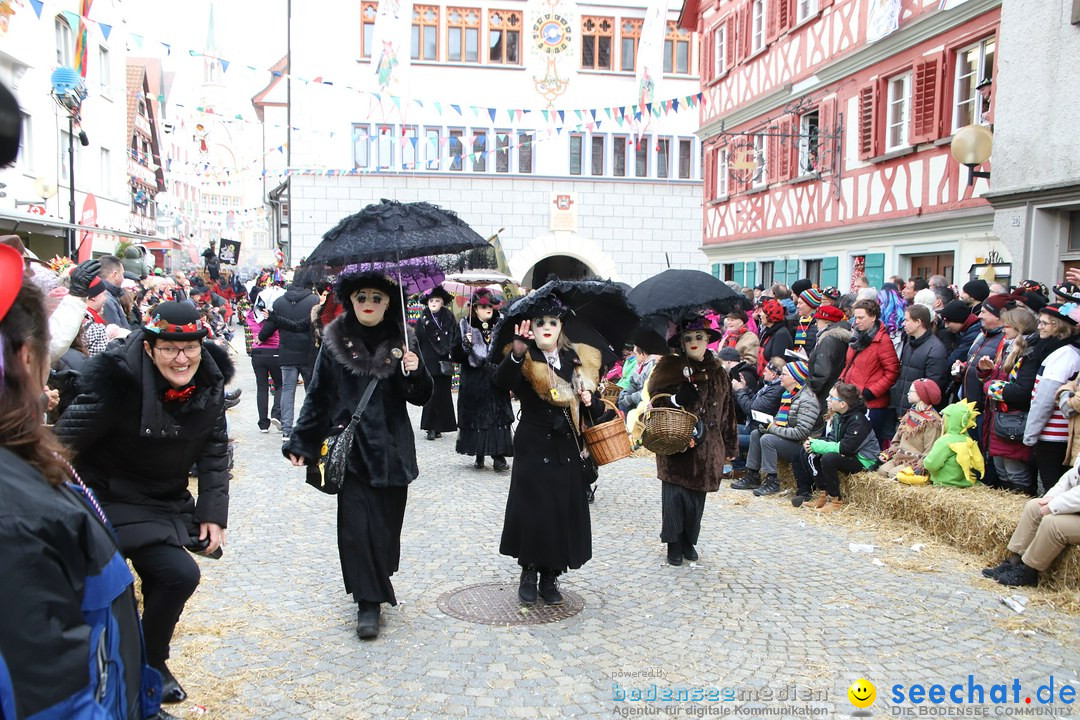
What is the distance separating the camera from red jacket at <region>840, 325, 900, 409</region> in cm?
851

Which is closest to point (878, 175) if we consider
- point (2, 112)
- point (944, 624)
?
point (944, 624)

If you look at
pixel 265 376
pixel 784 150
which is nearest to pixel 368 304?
pixel 265 376

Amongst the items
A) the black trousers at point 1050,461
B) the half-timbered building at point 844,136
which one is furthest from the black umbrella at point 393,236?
the half-timbered building at point 844,136

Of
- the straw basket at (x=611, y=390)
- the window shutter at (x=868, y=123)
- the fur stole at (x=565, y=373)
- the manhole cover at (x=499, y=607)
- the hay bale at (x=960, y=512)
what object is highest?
the window shutter at (x=868, y=123)

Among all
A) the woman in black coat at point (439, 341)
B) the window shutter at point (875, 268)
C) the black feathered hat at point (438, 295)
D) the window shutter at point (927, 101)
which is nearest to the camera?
the black feathered hat at point (438, 295)

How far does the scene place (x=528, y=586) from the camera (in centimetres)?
531

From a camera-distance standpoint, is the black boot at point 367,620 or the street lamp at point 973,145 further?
the street lamp at point 973,145

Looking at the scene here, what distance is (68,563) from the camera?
179 centimetres

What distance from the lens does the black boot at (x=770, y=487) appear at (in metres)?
8.59

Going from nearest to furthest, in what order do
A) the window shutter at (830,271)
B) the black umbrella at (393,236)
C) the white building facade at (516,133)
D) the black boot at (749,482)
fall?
1. the black umbrella at (393,236)
2. the black boot at (749,482)
3. the window shutter at (830,271)
4. the white building facade at (516,133)

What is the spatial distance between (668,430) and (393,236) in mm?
2356

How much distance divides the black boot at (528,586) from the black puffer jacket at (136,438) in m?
2.14

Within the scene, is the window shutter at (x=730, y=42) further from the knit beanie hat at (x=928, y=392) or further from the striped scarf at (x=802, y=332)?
the knit beanie hat at (x=928, y=392)

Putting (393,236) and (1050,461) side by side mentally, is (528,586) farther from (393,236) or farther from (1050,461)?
(1050,461)
